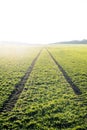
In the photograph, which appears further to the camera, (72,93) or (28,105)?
(72,93)

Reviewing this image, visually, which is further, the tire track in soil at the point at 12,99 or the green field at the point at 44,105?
the tire track in soil at the point at 12,99

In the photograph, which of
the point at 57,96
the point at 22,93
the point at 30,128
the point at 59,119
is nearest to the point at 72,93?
the point at 57,96

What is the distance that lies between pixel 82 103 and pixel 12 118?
243 inches

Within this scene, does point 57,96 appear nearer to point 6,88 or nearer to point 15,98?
point 15,98

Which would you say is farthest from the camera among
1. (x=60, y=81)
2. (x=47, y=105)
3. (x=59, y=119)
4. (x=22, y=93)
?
(x=60, y=81)

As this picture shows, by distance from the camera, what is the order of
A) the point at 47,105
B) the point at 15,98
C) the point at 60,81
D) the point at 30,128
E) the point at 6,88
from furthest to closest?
the point at 60,81, the point at 6,88, the point at 15,98, the point at 47,105, the point at 30,128

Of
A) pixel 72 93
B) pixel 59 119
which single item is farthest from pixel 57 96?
pixel 59 119

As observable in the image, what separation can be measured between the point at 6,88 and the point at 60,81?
7130 mm

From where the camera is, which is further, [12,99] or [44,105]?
[12,99]

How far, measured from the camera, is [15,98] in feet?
66.9

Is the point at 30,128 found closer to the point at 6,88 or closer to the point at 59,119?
the point at 59,119

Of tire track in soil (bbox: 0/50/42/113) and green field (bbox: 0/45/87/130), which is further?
tire track in soil (bbox: 0/50/42/113)

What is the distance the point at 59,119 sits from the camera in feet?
49.2

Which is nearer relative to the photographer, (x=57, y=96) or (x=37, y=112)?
(x=37, y=112)
